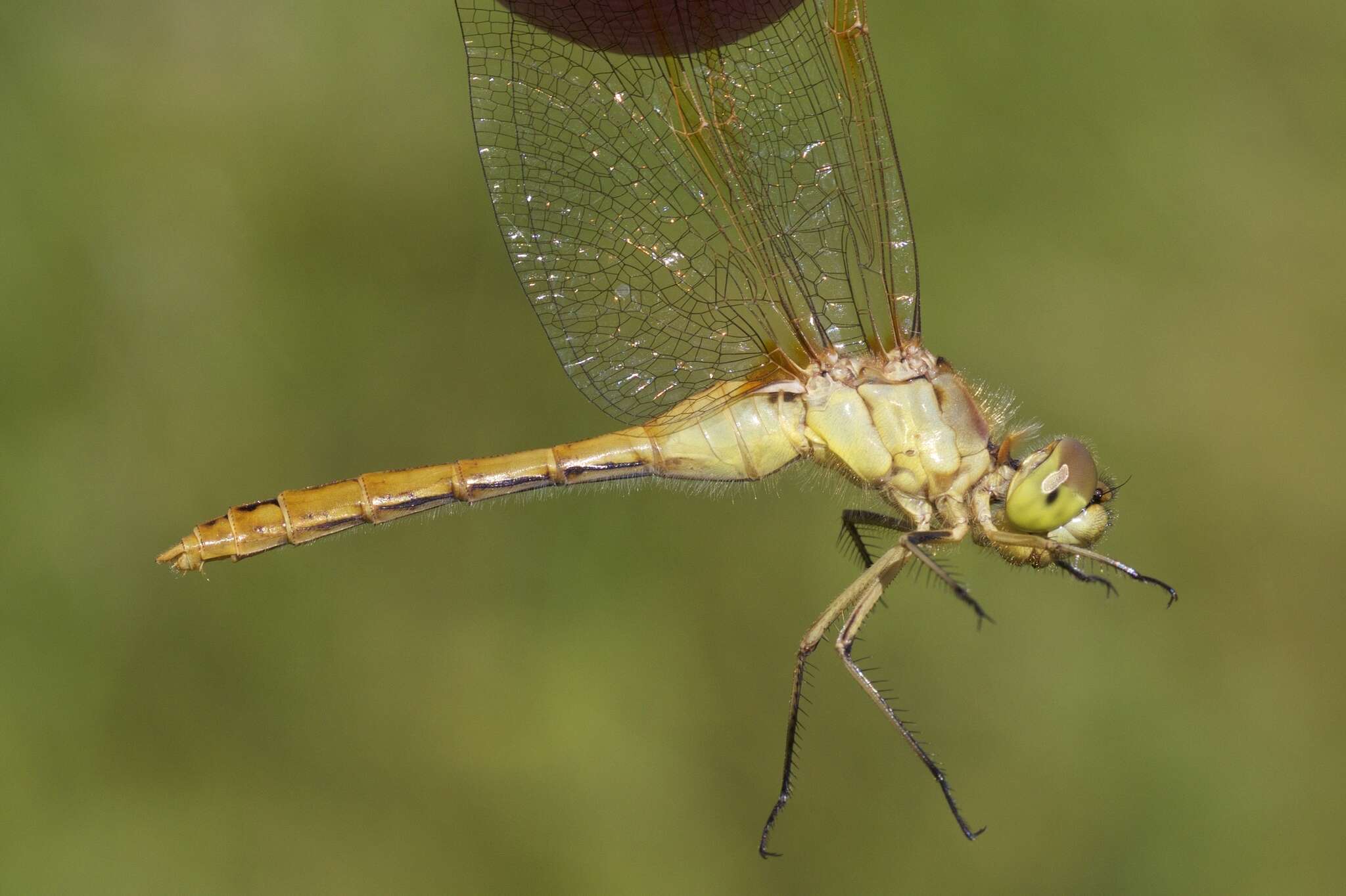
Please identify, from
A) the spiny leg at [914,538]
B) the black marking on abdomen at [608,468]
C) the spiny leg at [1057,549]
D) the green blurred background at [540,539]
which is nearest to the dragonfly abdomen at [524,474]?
the black marking on abdomen at [608,468]

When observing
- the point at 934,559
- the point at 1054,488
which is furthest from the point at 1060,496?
the point at 934,559

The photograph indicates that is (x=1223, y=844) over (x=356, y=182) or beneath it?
beneath

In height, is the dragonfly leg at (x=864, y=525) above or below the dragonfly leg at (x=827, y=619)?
above

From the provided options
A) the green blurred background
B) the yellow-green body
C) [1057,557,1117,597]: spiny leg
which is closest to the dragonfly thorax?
the yellow-green body

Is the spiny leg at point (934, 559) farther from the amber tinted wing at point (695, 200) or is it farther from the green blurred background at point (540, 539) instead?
the green blurred background at point (540, 539)

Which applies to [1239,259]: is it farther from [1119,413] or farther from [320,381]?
[320,381]

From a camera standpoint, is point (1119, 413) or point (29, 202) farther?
point (1119, 413)

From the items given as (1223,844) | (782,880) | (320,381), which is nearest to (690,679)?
(782,880)

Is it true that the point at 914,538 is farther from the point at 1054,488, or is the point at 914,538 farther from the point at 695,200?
the point at 695,200
